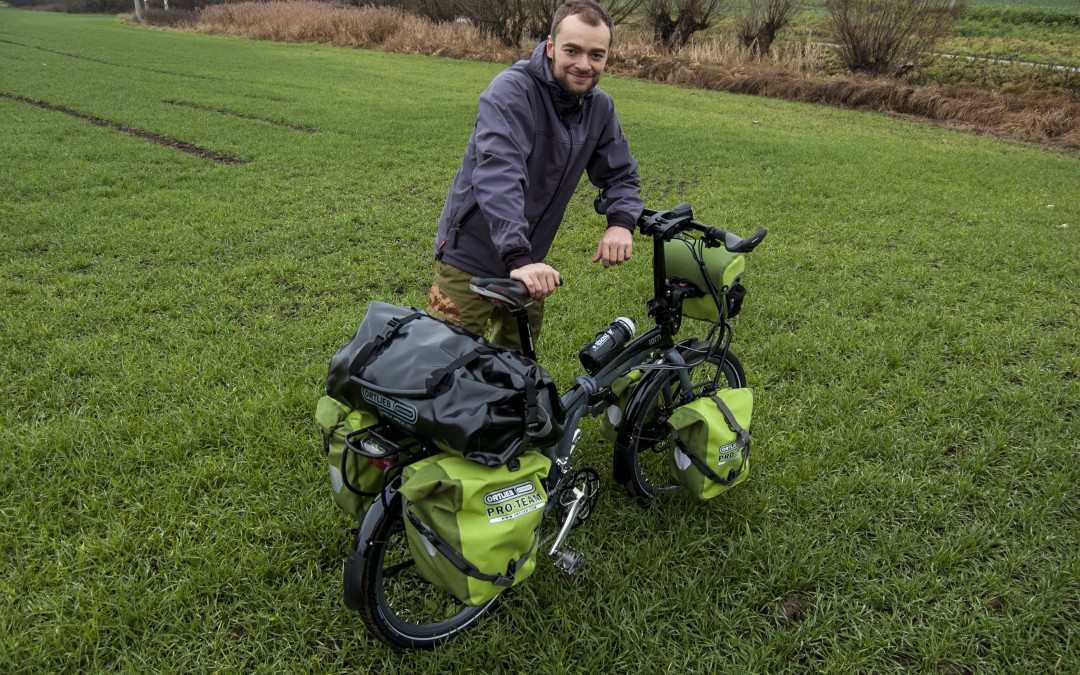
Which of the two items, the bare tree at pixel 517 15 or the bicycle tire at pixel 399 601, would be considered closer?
the bicycle tire at pixel 399 601

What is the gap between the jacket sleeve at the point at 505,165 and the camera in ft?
6.72

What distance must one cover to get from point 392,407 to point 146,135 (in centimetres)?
1024

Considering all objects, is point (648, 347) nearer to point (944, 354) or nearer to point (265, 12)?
point (944, 354)

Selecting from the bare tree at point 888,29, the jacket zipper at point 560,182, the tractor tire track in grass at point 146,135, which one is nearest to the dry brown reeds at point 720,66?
the bare tree at point 888,29

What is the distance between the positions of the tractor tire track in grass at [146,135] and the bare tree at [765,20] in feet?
61.9

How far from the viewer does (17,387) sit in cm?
346

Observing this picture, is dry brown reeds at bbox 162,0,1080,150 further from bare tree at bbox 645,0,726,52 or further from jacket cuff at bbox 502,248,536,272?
jacket cuff at bbox 502,248,536,272

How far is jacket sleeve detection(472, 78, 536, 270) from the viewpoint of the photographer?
2.05 meters

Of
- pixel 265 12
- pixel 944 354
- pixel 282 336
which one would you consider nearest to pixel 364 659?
pixel 282 336

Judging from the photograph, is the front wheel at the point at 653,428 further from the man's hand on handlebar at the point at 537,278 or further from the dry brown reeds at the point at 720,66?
the dry brown reeds at the point at 720,66

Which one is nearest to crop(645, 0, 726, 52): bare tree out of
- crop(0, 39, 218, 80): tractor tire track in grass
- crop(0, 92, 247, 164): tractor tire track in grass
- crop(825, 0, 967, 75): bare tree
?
crop(825, 0, 967, 75): bare tree

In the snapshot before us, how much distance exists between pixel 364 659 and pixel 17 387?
107 inches

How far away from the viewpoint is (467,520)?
68.0 inches

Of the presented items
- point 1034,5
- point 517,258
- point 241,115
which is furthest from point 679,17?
point 517,258
